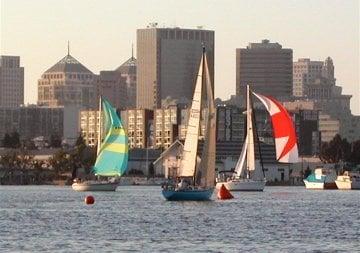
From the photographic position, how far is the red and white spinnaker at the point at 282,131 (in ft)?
583

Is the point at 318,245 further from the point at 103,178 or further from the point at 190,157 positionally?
the point at 103,178

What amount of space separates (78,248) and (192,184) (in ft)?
166

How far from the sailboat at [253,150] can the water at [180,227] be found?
4060 centimetres

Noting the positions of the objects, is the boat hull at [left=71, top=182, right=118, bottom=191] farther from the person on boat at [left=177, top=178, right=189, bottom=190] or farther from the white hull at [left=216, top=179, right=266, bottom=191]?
the person on boat at [left=177, top=178, right=189, bottom=190]

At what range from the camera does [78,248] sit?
70812mm

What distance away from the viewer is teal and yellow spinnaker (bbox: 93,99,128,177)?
17212 centimetres

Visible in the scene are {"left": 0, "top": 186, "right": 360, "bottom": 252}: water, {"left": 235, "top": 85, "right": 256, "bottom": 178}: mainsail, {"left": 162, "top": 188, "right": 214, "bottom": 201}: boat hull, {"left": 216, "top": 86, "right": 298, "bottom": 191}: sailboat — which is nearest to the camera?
{"left": 0, "top": 186, "right": 360, "bottom": 252}: water

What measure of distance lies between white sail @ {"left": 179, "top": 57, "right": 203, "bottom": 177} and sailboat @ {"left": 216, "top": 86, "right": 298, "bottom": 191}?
38.1 m

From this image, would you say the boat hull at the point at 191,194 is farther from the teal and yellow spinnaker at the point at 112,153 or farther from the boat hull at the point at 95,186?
the teal and yellow spinnaker at the point at 112,153

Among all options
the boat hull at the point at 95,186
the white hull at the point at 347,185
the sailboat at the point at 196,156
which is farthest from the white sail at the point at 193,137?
the white hull at the point at 347,185

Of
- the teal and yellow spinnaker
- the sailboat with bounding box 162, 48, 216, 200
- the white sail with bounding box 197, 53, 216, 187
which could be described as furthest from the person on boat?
the teal and yellow spinnaker

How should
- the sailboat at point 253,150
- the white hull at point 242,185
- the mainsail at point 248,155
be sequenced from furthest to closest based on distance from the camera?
the mainsail at point 248,155 → the sailboat at point 253,150 → the white hull at point 242,185

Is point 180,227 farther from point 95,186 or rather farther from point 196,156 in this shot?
point 95,186

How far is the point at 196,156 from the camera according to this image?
393 ft
